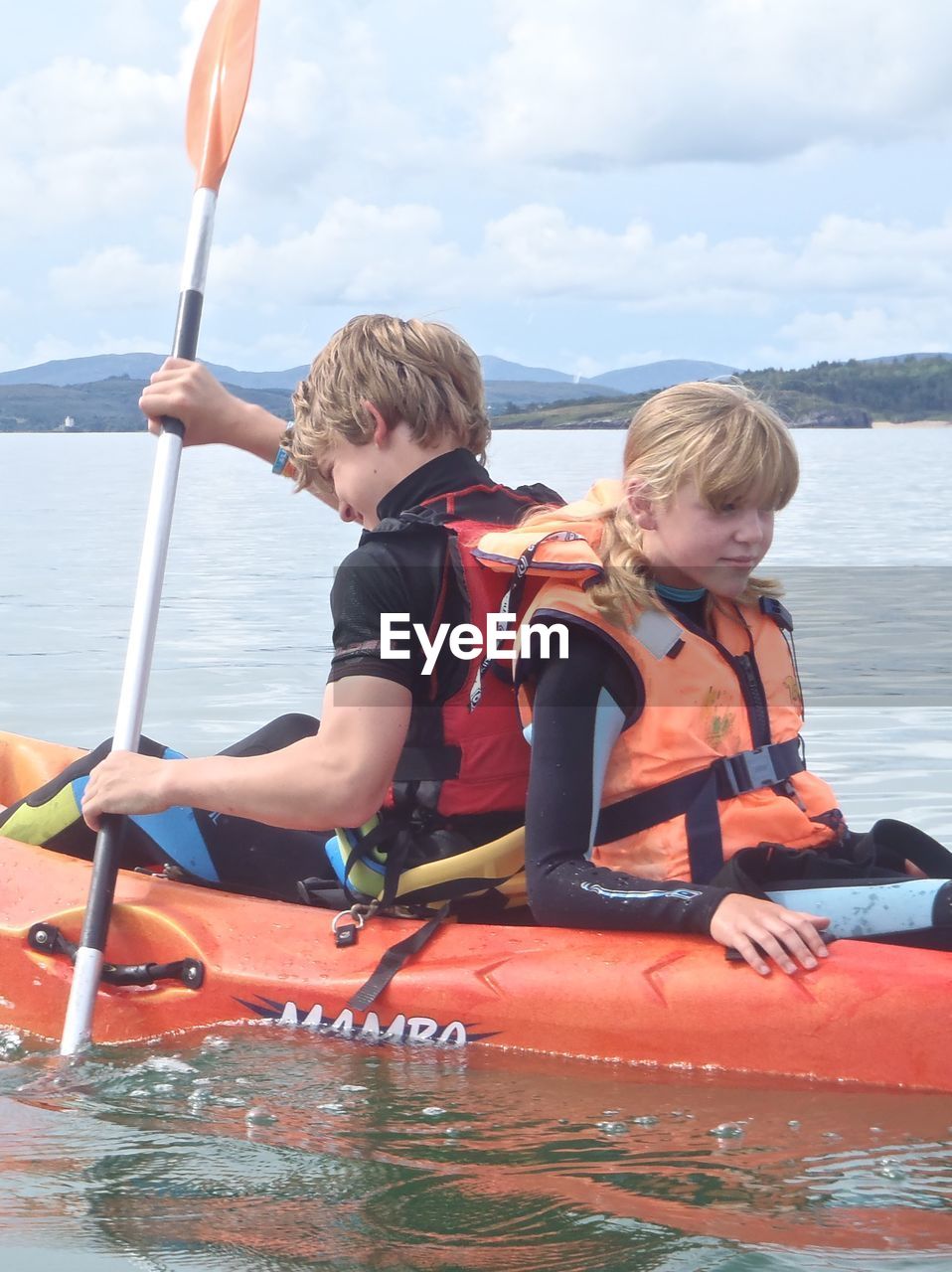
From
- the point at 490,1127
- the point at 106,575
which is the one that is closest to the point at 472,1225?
the point at 490,1127

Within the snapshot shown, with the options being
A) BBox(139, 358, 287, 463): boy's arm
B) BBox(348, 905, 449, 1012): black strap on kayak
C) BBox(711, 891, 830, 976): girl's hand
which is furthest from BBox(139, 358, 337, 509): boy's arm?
BBox(711, 891, 830, 976): girl's hand

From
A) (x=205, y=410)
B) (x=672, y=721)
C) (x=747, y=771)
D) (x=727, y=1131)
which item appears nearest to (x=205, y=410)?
(x=205, y=410)

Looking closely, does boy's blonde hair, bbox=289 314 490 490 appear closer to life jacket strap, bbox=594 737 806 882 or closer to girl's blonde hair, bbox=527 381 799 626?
girl's blonde hair, bbox=527 381 799 626

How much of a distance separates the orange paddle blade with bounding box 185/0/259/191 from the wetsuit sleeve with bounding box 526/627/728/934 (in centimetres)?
232

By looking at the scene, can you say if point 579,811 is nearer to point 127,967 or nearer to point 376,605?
point 376,605

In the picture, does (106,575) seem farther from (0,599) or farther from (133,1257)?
(133,1257)

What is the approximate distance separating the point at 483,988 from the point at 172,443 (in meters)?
1.62

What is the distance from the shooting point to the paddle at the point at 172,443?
12.2 feet

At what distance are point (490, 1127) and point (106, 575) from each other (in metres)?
12.8

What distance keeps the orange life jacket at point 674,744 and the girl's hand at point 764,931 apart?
0.13 metres

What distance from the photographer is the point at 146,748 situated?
419cm

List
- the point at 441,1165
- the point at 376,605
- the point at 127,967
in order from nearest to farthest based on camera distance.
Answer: the point at 441,1165
the point at 376,605
the point at 127,967

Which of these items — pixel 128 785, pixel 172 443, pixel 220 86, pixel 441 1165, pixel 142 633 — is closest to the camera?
pixel 441 1165

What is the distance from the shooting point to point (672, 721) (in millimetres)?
3217
